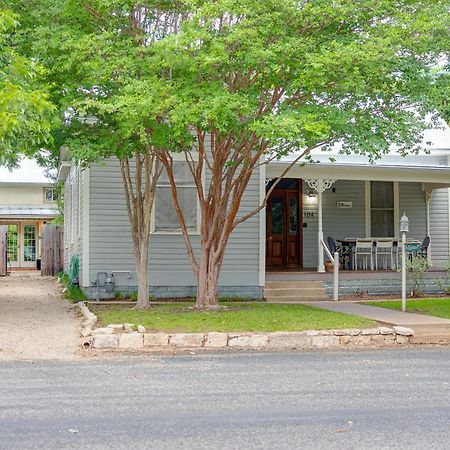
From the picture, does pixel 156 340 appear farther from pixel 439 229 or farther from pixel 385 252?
pixel 439 229

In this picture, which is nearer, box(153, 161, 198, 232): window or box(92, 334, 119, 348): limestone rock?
box(92, 334, 119, 348): limestone rock

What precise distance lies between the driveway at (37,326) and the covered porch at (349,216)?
6.39 m

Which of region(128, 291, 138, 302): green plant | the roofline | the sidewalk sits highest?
the roofline

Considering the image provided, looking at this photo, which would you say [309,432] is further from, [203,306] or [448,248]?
[448,248]

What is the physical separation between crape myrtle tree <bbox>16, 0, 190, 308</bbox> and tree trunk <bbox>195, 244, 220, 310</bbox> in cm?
135

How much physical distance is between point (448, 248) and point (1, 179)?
26.9 m

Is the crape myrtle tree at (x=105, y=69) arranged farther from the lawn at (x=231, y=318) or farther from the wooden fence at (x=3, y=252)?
the wooden fence at (x=3, y=252)

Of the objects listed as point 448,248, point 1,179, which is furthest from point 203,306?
point 1,179

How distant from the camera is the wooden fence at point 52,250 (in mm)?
30266

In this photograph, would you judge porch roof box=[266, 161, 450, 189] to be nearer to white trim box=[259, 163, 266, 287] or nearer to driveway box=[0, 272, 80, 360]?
white trim box=[259, 163, 266, 287]

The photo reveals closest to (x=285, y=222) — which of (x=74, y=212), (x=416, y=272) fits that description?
(x=416, y=272)

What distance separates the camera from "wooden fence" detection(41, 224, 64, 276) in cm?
3027

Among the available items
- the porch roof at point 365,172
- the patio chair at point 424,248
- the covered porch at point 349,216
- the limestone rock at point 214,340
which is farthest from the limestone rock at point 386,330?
the covered porch at point 349,216

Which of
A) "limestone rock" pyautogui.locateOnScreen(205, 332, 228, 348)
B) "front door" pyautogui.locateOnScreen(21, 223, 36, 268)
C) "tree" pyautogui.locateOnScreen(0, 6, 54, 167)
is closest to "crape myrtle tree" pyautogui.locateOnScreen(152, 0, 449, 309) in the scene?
"tree" pyautogui.locateOnScreen(0, 6, 54, 167)
